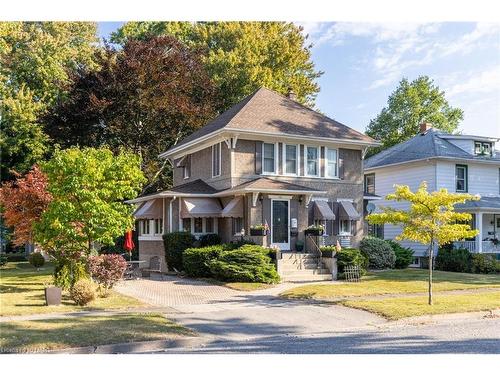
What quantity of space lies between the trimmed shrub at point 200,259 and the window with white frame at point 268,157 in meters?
5.15

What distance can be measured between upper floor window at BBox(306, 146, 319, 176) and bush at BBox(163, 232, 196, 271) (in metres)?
6.74

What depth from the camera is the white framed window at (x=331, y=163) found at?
29016mm

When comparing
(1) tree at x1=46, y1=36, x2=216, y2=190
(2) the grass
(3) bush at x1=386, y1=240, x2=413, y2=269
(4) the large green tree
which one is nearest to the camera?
(2) the grass

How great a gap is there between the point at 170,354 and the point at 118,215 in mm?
9276

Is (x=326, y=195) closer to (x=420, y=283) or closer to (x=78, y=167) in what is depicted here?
(x=420, y=283)

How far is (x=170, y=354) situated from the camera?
419 inches

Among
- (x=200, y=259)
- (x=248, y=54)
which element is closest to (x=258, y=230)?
(x=200, y=259)

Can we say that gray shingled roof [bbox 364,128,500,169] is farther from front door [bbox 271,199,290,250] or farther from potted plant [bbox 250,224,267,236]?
potted plant [bbox 250,224,267,236]

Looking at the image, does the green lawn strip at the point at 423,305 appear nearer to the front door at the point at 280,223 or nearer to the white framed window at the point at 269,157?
the front door at the point at 280,223

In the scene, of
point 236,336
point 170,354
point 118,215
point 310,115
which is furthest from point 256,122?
point 170,354

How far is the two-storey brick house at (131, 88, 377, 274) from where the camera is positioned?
85.3 feet

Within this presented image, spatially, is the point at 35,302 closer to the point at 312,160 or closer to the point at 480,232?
the point at 312,160

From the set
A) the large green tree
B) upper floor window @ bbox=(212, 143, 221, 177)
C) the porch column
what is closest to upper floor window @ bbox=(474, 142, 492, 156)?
the porch column

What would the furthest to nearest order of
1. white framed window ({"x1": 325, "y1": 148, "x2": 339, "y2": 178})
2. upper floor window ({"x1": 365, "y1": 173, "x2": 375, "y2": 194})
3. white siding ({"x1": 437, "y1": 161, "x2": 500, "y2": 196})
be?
1. upper floor window ({"x1": 365, "y1": 173, "x2": 375, "y2": 194})
2. white siding ({"x1": 437, "y1": 161, "x2": 500, "y2": 196})
3. white framed window ({"x1": 325, "y1": 148, "x2": 339, "y2": 178})
